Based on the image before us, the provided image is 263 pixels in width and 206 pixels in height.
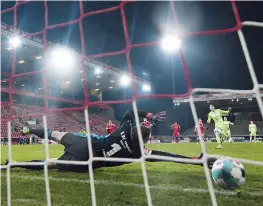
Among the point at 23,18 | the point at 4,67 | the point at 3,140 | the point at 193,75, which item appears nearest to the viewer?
the point at 3,140

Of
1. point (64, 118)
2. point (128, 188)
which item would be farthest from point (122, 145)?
point (64, 118)

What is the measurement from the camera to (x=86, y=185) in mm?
3375

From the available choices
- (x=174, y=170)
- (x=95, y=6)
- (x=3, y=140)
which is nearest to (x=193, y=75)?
(x=95, y=6)

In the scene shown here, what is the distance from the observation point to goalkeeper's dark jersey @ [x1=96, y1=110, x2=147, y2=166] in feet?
11.3

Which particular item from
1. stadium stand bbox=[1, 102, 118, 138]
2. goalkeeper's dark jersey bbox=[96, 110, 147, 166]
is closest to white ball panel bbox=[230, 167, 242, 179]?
goalkeeper's dark jersey bbox=[96, 110, 147, 166]

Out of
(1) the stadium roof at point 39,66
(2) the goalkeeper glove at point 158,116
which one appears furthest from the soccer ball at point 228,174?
(1) the stadium roof at point 39,66

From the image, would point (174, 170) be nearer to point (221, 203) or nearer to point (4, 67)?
point (221, 203)

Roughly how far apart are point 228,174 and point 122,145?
1218 mm

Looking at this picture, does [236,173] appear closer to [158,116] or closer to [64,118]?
[158,116]

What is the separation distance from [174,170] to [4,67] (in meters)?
18.5

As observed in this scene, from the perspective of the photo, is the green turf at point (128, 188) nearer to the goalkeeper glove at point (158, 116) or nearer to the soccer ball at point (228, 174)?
the soccer ball at point (228, 174)

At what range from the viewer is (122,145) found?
351cm

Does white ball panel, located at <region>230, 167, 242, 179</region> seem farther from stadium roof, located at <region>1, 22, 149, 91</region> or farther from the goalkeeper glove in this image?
stadium roof, located at <region>1, 22, 149, 91</region>

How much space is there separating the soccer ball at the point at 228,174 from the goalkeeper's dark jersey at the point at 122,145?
943mm
